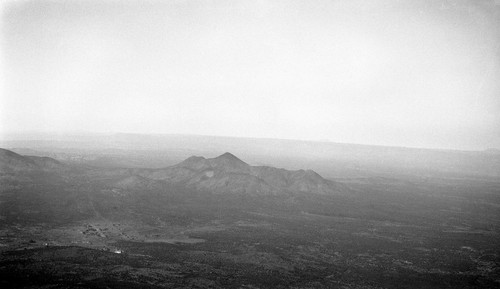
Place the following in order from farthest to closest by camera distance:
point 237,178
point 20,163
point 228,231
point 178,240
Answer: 1. point 20,163
2. point 237,178
3. point 228,231
4. point 178,240

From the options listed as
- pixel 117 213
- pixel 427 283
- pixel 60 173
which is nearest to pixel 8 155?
pixel 60 173

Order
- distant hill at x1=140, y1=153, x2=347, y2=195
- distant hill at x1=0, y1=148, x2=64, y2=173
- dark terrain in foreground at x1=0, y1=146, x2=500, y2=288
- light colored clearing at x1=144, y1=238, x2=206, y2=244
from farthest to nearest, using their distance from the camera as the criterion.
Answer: distant hill at x1=0, y1=148, x2=64, y2=173 < distant hill at x1=140, y1=153, x2=347, y2=195 < light colored clearing at x1=144, y1=238, x2=206, y2=244 < dark terrain in foreground at x1=0, y1=146, x2=500, y2=288

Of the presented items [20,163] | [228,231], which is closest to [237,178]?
[228,231]

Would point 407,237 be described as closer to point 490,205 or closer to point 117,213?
point 117,213

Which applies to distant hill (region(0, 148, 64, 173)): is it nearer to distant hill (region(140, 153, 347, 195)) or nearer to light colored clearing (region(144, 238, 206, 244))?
Answer: distant hill (region(140, 153, 347, 195))

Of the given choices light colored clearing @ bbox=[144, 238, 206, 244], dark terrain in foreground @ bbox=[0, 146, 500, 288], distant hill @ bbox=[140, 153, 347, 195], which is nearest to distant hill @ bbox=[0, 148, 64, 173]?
dark terrain in foreground @ bbox=[0, 146, 500, 288]

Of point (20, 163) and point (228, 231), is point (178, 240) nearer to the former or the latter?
point (228, 231)

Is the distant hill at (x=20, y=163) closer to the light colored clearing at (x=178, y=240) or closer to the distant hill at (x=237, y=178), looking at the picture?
the distant hill at (x=237, y=178)
